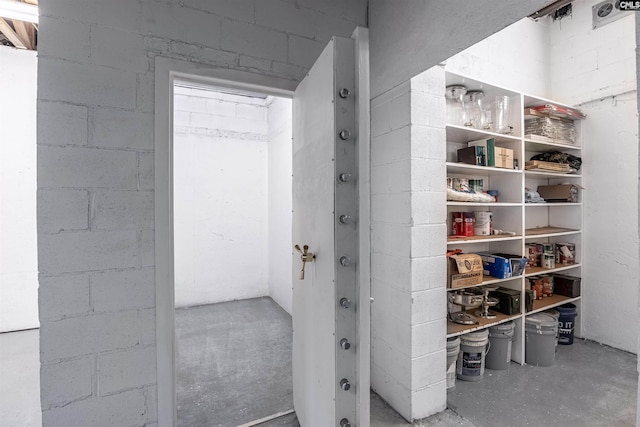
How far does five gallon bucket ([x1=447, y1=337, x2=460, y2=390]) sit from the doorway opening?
1.49 m

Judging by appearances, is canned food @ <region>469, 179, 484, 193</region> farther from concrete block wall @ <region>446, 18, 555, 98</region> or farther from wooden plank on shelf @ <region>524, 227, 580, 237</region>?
concrete block wall @ <region>446, 18, 555, 98</region>

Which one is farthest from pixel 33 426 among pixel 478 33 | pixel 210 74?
pixel 478 33

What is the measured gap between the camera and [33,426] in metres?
1.76

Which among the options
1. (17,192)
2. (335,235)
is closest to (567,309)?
(335,235)

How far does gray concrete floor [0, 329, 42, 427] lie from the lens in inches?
72.5

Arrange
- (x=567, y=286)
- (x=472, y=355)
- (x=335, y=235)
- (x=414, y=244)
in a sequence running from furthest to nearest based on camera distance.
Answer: (x=567, y=286)
(x=472, y=355)
(x=414, y=244)
(x=335, y=235)

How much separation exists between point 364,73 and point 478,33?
54cm

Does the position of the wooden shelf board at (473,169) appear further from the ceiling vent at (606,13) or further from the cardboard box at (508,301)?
the ceiling vent at (606,13)

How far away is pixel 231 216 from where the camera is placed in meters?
4.11

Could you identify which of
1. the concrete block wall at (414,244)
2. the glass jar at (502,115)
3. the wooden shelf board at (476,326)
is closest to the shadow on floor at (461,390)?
the concrete block wall at (414,244)

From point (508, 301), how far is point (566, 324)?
0.98 m

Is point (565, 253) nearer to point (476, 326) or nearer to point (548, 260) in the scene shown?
point (548, 260)

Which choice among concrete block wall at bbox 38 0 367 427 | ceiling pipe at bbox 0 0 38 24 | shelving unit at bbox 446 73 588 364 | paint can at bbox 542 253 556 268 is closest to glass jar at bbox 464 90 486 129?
shelving unit at bbox 446 73 588 364

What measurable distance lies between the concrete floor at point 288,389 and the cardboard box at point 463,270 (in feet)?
2.47
